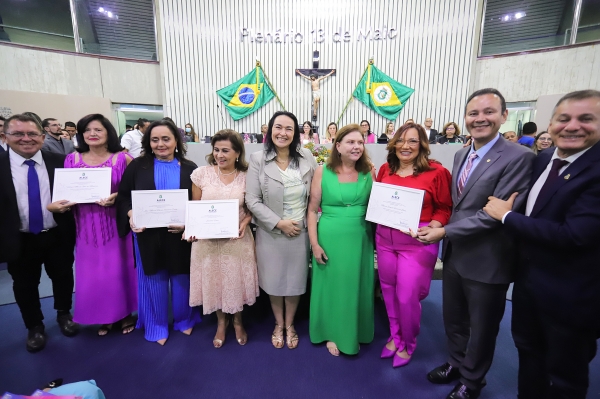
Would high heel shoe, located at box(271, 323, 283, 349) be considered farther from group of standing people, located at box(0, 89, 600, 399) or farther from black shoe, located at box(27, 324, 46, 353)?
black shoe, located at box(27, 324, 46, 353)

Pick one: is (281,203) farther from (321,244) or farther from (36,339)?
(36,339)

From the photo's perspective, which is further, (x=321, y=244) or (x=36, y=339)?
(x=36, y=339)

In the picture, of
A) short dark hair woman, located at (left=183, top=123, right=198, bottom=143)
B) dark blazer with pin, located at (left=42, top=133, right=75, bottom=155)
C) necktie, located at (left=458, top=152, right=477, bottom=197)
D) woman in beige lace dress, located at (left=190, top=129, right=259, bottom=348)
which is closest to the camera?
necktie, located at (left=458, top=152, right=477, bottom=197)

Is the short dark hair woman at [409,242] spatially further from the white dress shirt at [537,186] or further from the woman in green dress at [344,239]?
the white dress shirt at [537,186]

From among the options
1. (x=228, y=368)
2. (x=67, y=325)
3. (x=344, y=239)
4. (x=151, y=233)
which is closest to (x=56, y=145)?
(x=67, y=325)

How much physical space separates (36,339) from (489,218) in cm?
329

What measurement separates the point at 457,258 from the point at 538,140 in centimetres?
453

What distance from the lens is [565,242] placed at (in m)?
1.10

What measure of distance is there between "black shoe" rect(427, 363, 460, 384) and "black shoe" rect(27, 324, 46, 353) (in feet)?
9.62

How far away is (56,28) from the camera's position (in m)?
7.98

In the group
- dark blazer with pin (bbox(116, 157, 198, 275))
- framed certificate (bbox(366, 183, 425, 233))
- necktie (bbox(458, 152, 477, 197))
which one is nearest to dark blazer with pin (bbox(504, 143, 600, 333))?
necktie (bbox(458, 152, 477, 197))

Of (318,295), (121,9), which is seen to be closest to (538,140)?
(318,295)

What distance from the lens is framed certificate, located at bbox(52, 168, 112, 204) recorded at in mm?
1982

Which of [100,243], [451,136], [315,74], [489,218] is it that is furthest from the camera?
[315,74]
